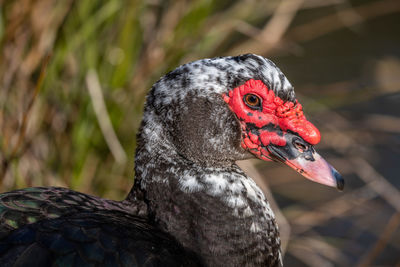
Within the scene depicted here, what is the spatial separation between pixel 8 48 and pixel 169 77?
3.65 feet

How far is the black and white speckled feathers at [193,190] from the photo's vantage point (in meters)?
2.18

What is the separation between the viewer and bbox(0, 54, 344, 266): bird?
2.20 m

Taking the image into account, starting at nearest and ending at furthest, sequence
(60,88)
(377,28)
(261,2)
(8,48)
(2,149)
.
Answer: (2,149), (8,48), (60,88), (261,2), (377,28)

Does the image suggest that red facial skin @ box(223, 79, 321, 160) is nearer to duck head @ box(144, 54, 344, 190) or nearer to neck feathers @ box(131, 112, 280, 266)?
duck head @ box(144, 54, 344, 190)

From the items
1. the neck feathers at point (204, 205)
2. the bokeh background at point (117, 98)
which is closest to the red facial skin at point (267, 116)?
the neck feathers at point (204, 205)

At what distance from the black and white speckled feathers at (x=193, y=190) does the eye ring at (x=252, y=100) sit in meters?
0.06

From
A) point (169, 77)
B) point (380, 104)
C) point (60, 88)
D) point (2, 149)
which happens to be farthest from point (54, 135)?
point (380, 104)

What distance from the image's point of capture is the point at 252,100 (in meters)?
2.28

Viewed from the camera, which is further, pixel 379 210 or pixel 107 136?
pixel 379 210

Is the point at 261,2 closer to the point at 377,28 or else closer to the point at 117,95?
the point at 117,95

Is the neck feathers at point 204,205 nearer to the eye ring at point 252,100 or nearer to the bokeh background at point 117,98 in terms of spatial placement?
the eye ring at point 252,100

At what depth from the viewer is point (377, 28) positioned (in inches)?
253

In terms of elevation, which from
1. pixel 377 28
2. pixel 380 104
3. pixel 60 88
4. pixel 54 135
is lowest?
pixel 54 135

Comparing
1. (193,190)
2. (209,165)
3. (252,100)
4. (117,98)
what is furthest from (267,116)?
(117,98)
